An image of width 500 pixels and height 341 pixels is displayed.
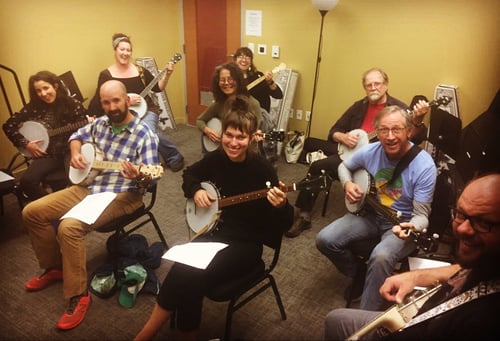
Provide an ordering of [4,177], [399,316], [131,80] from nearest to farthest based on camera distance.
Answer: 1. [399,316]
2. [4,177]
3. [131,80]

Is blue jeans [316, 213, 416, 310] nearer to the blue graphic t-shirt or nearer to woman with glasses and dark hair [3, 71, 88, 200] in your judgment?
the blue graphic t-shirt

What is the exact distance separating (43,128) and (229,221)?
6.32ft

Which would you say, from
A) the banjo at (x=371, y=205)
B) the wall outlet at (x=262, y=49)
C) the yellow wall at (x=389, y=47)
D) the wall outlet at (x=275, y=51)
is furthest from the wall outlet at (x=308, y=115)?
the banjo at (x=371, y=205)

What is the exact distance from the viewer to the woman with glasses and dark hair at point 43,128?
117 inches

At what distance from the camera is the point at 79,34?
4.09 m

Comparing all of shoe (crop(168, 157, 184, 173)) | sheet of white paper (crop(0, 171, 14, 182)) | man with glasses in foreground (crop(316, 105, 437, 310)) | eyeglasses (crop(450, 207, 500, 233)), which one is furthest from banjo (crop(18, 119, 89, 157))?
eyeglasses (crop(450, 207, 500, 233))

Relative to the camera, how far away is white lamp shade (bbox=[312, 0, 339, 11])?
12.5ft

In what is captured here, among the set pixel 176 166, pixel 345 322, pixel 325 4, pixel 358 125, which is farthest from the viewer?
pixel 176 166

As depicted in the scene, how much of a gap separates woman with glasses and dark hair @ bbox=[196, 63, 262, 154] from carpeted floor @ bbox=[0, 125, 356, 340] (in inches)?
32.7

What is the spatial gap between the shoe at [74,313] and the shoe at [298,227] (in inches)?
62.9

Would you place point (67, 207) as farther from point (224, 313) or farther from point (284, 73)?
point (284, 73)

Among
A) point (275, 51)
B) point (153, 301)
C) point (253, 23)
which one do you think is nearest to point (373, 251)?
point (153, 301)

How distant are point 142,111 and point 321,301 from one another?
2.66 metres

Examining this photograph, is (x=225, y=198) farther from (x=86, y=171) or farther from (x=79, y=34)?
(x=79, y=34)
